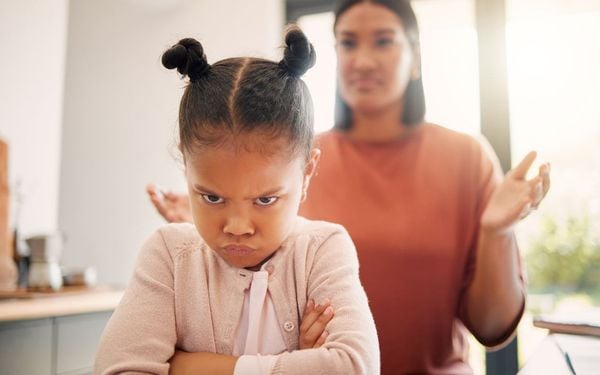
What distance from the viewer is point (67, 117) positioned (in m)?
3.31

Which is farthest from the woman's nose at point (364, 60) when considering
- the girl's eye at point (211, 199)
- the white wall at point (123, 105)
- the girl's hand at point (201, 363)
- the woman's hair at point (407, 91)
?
the white wall at point (123, 105)

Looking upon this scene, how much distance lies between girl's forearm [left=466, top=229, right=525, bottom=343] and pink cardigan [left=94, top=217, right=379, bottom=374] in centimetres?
56

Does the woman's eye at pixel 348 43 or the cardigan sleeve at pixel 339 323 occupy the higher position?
the woman's eye at pixel 348 43

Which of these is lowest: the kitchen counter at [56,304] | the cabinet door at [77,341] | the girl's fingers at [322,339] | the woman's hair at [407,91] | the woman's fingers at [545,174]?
the cabinet door at [77,341]

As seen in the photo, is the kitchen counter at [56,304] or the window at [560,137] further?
the window at [560,137]

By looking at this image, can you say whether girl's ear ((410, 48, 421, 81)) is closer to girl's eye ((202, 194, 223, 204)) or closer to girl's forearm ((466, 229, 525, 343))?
girl's forearm ((466, 229, 525, 343))

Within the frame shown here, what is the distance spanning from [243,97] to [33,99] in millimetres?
2457

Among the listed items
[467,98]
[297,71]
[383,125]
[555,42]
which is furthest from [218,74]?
[555,42]

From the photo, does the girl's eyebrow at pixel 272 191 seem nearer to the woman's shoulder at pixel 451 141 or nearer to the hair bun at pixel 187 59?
the hair bun at pixel 187 59

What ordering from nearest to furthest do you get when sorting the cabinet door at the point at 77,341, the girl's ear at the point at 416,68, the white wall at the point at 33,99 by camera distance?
the girl's ear at the point at 416,68, the cabinet door at the point at 77,341, the white wall at the point at 33,99

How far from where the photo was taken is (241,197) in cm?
89

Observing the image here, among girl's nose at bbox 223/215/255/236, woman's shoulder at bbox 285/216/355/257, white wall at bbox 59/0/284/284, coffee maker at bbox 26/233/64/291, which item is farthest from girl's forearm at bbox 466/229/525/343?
white wall at bbox 59/0/284/284

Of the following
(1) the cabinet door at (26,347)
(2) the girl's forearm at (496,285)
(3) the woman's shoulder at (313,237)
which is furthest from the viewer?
(1) the cabinet door at (26,347)

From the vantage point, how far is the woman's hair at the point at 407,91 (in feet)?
5.36
